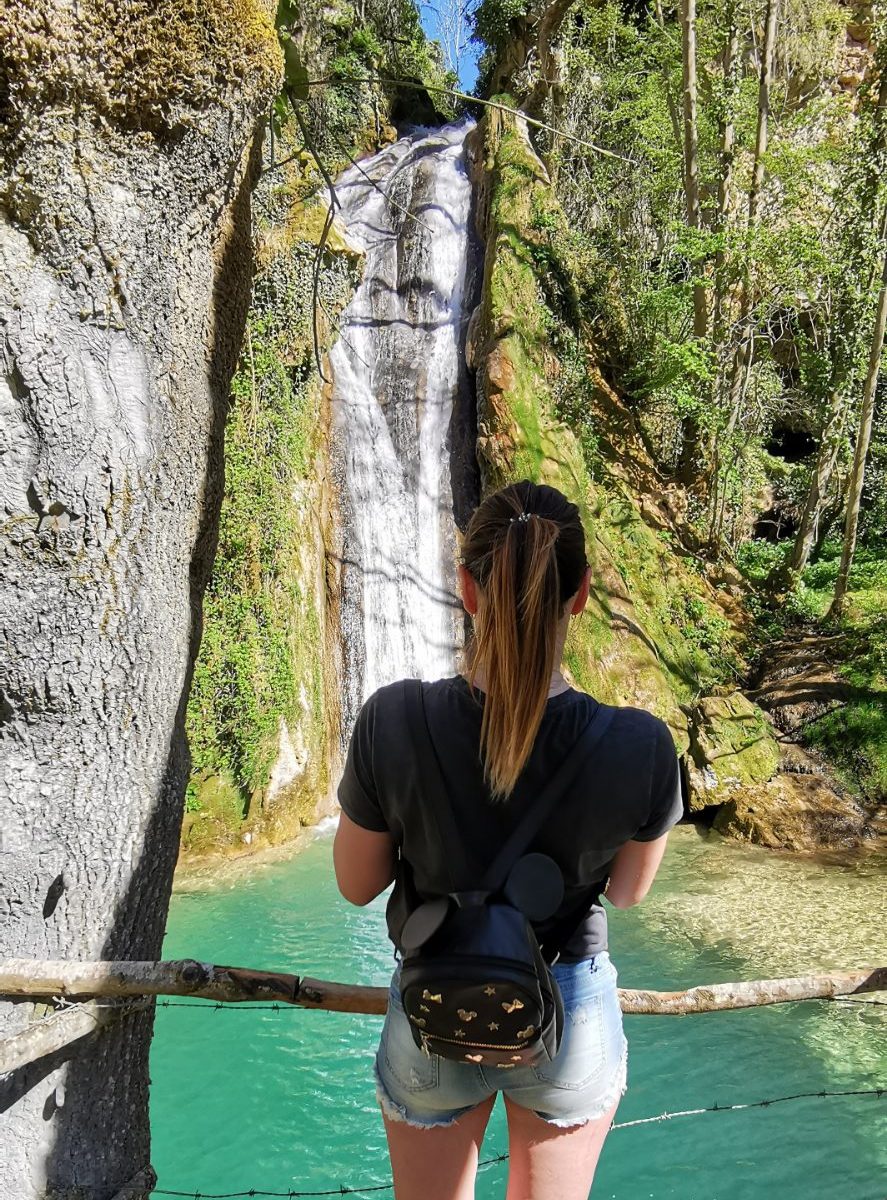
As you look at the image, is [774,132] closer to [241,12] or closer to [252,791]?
[252,791]

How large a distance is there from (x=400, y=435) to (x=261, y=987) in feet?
28.6

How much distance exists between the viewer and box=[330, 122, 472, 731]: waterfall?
922 centimetres

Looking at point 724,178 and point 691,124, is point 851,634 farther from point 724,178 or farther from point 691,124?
point 691,124

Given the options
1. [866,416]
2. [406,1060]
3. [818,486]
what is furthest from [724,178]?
[406,1060]

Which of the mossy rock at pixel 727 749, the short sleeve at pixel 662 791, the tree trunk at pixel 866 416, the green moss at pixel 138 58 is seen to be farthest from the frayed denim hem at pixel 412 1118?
the tree trunk at pixel 866 416

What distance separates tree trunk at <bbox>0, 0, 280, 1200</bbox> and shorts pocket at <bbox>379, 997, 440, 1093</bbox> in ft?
2.58

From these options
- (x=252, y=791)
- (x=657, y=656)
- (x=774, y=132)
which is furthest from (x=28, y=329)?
(x=774, y=132)

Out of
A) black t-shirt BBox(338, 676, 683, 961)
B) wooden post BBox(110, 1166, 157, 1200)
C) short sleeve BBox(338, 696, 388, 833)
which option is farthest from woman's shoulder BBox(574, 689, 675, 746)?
wooden post BBox(110, 1166, 157, 1200)

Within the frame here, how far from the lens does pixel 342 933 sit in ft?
19.2

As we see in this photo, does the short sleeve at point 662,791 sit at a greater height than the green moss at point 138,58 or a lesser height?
lesser

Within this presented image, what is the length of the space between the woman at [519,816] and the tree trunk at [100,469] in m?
0.70

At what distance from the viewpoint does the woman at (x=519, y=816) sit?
4.63 ft

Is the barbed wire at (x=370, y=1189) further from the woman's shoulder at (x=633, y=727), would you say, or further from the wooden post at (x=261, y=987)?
the woman's shoulder at (x=633, y=727)

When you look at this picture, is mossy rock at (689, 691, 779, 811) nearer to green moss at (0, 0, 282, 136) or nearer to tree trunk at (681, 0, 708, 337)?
tree trunk at (681, 0, 708, 337)
